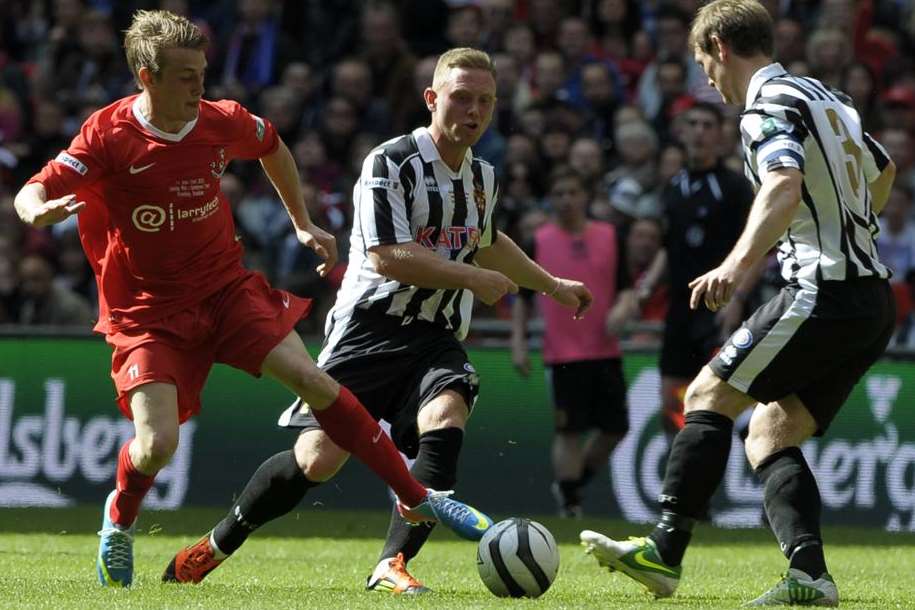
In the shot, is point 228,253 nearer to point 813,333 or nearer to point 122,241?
point 122,241

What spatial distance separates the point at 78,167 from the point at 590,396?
18.9ft

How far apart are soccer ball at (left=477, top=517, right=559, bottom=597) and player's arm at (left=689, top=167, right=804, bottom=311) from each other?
113 cm

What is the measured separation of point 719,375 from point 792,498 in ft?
1.68

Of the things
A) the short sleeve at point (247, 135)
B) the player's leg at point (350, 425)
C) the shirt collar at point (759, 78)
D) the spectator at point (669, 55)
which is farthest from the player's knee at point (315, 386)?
the spectator at point (669, 55)

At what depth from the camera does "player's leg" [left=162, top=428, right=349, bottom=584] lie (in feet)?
22.4

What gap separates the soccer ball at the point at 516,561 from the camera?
621 centimetres

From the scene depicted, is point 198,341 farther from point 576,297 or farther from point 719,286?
point 719,286

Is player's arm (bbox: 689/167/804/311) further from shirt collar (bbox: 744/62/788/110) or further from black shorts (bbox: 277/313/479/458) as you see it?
black shorts (bbox: 277/313/479/458)

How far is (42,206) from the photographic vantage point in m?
5.92

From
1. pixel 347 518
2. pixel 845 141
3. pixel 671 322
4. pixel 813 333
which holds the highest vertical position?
pixel 845 141

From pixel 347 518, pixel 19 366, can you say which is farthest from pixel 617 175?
pixel 19 366

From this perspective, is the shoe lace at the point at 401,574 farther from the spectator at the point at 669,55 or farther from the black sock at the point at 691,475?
the spectator at the point at 669,55

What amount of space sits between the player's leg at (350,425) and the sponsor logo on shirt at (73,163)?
1051 millimetres

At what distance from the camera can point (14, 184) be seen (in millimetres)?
15141
